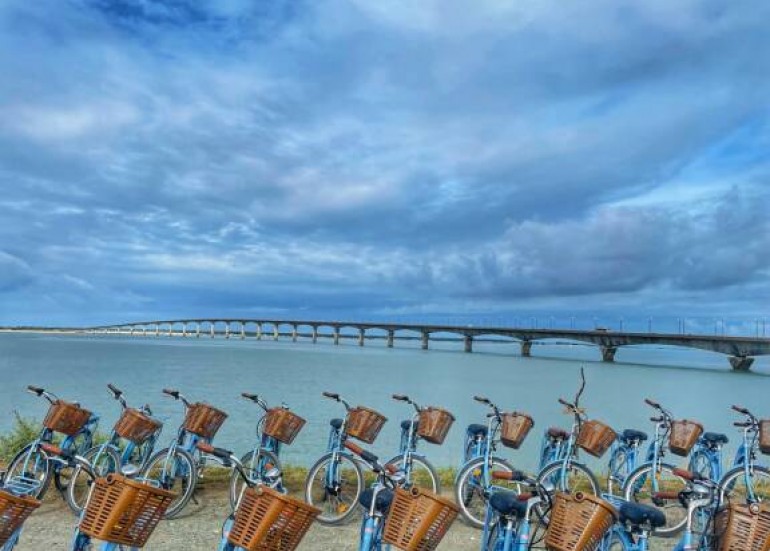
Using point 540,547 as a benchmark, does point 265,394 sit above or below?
below

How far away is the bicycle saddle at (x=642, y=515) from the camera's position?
4.03 metres

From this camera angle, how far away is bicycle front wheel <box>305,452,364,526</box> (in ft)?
22.0

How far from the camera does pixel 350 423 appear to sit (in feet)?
24.5

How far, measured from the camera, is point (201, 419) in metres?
7.24

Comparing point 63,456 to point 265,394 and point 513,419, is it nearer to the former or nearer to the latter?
point 513,419

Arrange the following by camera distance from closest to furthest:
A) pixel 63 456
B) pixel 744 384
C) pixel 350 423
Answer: pixel 63 456 < pixel 350 423 < pixel 744 384

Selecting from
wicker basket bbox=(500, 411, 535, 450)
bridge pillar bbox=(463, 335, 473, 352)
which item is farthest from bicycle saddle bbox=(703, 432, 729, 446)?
bridge pillar bbox=(463, 335, 473, 352)

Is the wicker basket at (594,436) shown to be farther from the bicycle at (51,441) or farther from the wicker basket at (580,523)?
the bicycle at (51,441)

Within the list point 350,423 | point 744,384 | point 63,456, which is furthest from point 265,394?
point 744,384

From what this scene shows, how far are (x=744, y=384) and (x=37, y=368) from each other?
51888mm

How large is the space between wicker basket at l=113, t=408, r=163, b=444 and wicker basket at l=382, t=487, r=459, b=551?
384cm

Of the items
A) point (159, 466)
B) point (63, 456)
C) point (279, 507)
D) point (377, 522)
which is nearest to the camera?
point (279, 507)

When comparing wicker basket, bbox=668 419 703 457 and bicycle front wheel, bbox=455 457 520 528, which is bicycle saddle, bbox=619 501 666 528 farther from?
wicker basket, bbox=668 419 703 457

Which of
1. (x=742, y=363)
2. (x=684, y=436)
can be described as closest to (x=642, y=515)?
(x=684, y=436)
